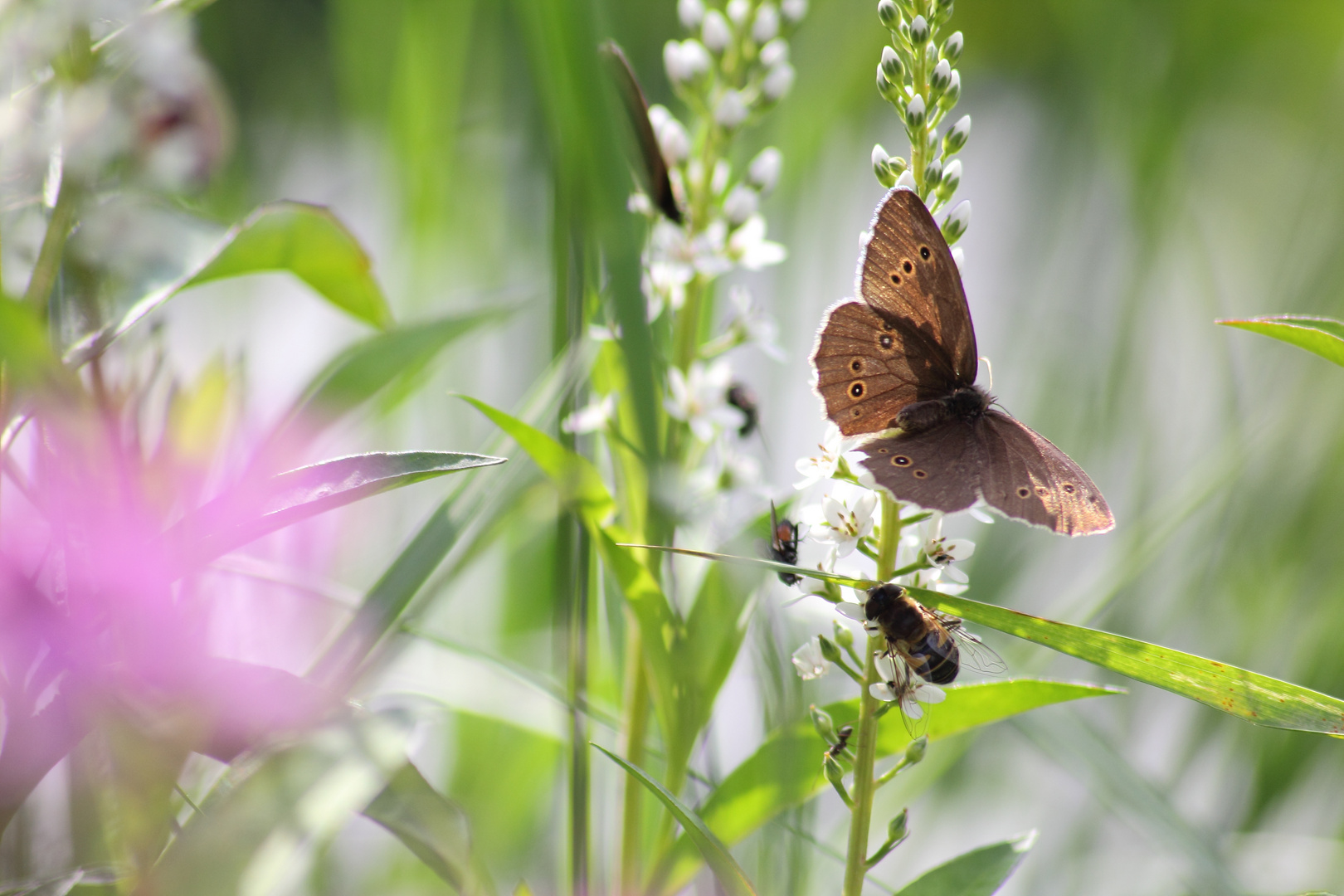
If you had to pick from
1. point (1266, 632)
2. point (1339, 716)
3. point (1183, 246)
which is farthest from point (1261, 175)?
point (1339, 716)

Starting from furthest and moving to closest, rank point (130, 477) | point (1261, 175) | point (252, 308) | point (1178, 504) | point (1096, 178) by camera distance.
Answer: point (1261, 175)
point (1096, 178)
point (252, 308)
point (1178, 504)
point (130, 477)

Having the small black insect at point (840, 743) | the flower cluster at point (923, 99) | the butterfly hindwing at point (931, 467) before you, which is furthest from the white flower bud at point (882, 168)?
the small black insect at point (840, 743)

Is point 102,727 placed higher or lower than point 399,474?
lower

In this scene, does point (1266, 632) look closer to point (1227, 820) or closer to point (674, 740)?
point (1227, 820)

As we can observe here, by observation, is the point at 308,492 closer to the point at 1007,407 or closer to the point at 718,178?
the point at 718,178

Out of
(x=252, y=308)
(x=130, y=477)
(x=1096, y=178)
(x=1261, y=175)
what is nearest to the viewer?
(x=130, y=477)

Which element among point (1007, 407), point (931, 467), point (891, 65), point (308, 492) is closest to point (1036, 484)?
point (931, 467)

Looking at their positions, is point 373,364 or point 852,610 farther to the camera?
point 373,364
